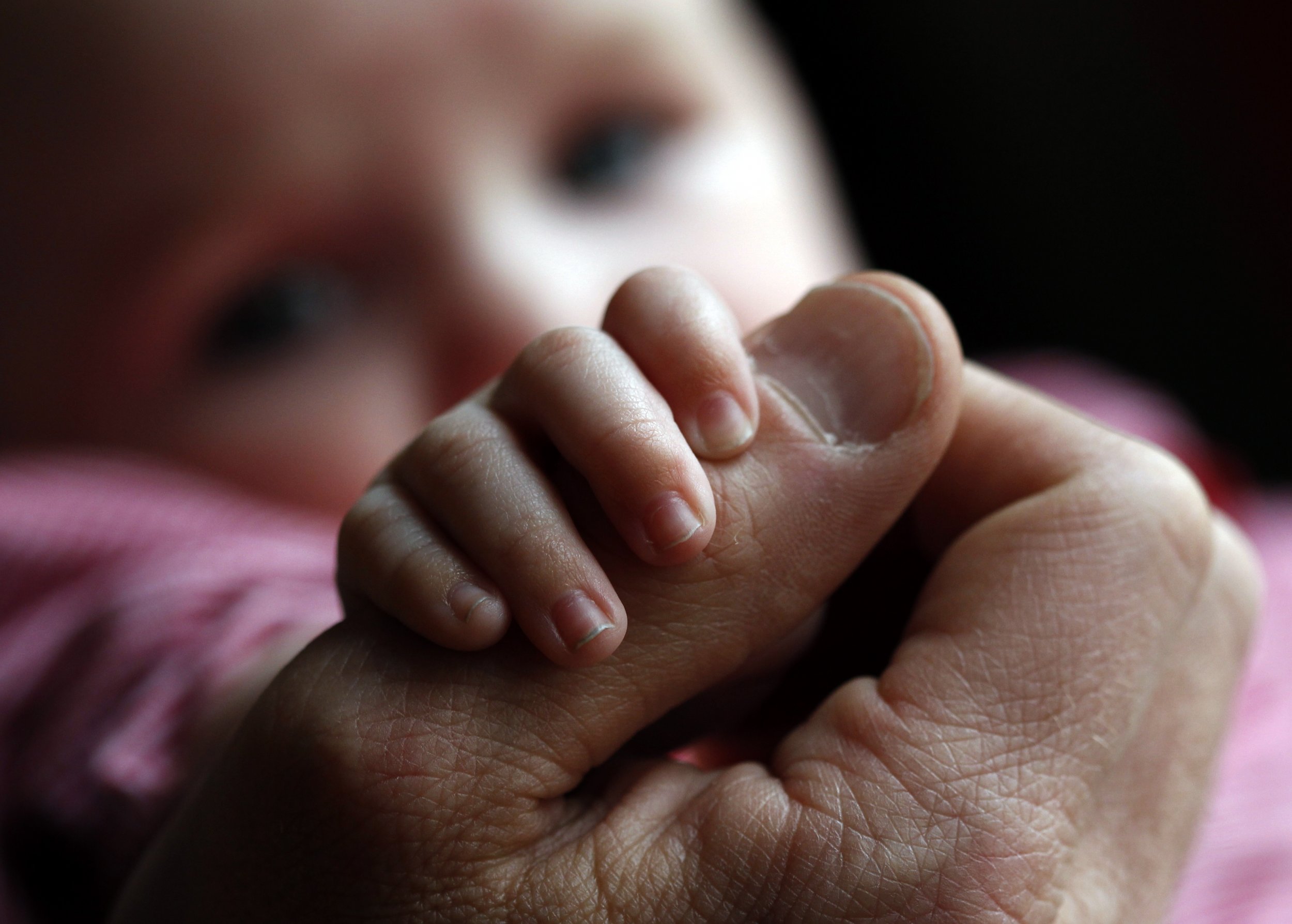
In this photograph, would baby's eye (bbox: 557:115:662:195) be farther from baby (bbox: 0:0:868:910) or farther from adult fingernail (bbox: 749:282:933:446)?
adult fingernail (bbox: 749:282:933:446)

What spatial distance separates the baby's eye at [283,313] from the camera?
901 millimetres

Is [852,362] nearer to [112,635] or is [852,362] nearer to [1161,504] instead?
[1161,504]

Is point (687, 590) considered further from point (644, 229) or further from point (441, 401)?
point (644, 229)

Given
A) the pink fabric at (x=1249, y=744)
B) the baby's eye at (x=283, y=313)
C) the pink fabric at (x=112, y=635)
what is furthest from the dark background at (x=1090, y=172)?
the pink fabric at (x=112, y=635)

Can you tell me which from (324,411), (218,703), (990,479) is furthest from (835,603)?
(324,411)

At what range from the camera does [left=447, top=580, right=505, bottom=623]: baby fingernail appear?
1.29 ft

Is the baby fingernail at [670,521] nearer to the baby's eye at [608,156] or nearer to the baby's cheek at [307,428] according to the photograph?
the baby's cheek at [307,428]

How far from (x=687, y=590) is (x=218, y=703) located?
1.04 ft

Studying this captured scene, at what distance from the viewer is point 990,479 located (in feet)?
1.64

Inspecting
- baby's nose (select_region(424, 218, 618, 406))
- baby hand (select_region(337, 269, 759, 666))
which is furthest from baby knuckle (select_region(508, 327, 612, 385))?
baby's nose (select_region(424, 218, 618, 406))

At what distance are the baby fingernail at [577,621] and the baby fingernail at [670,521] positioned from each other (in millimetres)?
34

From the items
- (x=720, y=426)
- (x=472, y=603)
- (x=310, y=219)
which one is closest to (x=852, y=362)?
(x=720, y=426)

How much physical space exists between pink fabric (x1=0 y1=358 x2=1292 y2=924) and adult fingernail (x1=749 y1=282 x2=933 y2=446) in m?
0.33

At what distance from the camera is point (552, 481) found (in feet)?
1.45
